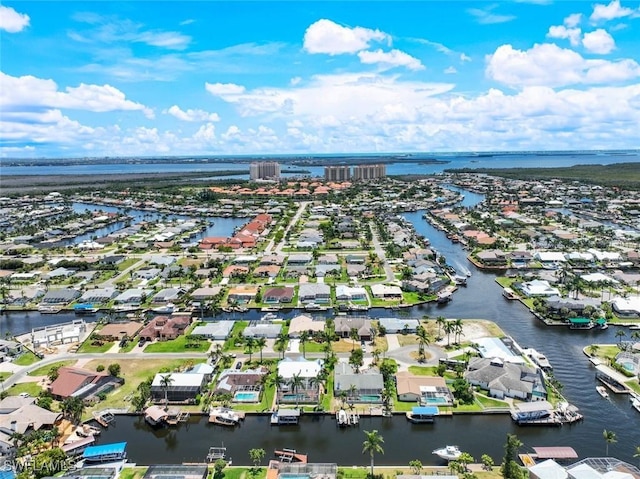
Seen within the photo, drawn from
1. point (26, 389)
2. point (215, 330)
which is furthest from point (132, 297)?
point (26, 389)

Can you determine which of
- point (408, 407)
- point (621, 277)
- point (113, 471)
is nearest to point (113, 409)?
point (113, 471)

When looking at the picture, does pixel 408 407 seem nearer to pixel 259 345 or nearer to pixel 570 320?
pixel 259 345

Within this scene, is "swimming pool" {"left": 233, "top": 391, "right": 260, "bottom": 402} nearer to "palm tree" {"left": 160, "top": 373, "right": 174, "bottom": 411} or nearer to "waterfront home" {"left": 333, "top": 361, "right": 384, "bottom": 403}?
"palm tree" {"left": 160, "top": 373, "right": 174, "bottom": 411}

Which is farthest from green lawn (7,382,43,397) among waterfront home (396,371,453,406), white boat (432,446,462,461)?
white boat (432,446,462,461)

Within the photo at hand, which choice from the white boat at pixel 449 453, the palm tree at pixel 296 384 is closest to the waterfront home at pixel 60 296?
the palm tree at pixel 296 384

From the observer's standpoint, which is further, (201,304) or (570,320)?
(201,304)

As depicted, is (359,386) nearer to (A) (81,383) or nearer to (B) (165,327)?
(A) (81,383)

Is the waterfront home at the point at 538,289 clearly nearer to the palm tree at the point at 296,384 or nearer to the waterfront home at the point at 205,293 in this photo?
the palm tree at the point at 296,384
